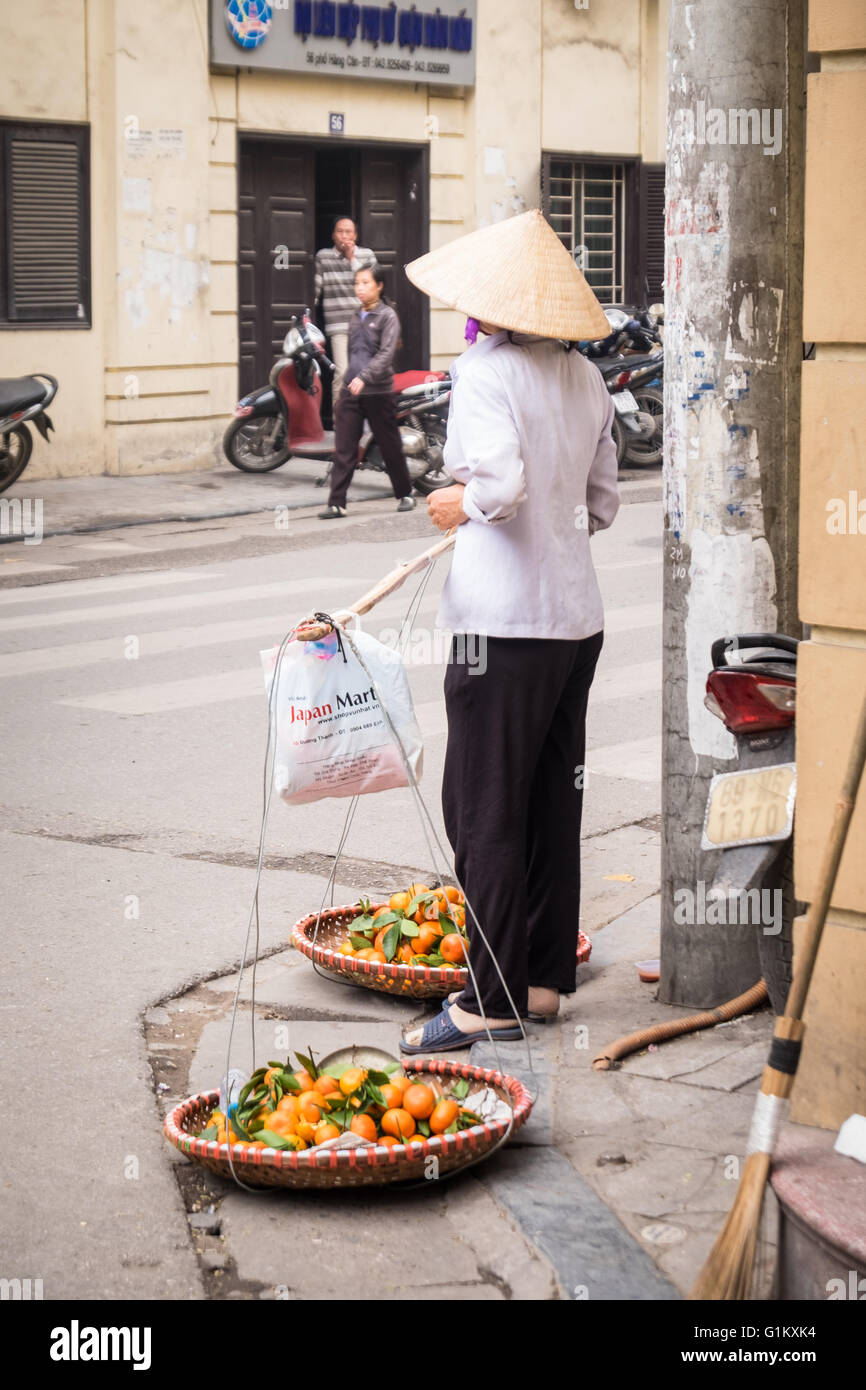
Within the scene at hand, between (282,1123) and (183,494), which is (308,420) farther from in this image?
(282,1123)

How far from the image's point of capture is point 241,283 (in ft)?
58.0

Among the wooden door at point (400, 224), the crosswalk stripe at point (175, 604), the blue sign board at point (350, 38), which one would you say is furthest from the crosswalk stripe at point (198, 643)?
the wooden door at point (400, 224)

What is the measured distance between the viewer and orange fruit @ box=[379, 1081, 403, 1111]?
3742mm

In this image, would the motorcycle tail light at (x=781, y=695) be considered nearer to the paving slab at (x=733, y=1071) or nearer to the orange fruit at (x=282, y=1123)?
the paving slab at (x=733, y=1071)

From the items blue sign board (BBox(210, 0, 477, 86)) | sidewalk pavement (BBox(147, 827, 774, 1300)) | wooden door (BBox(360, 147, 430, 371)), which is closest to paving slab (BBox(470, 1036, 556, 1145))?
sidewalk pavement (BBox(147, 827, 774, 1300))

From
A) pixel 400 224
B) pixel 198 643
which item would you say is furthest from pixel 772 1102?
pixel 400 224

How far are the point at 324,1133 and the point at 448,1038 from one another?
2.52ft

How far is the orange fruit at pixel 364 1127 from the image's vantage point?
3.67 metres

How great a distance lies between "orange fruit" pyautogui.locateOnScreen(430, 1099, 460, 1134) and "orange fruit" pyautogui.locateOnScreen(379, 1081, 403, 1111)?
7 cm

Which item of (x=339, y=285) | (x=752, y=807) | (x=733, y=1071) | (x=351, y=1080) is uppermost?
(x=339, y=285)

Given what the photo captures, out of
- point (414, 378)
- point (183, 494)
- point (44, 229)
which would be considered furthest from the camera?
point (44, 229)

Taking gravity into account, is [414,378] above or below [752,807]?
above

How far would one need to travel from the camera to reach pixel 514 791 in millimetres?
4305

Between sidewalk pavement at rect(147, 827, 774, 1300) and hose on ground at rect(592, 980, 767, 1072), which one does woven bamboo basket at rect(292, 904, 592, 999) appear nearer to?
sidewalk pavement at rect(147, 827, 774, 1300)
